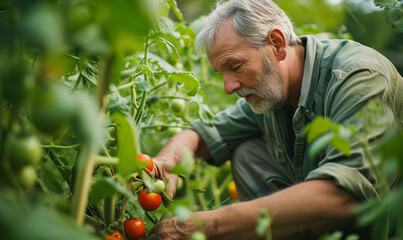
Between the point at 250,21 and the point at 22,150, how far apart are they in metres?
1.15

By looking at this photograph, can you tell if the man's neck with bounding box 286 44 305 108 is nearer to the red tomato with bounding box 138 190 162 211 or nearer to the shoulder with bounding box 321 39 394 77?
the shoulder with bounding box 321 39 394 77

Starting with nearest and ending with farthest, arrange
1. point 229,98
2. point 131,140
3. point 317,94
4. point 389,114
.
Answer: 1. point 131,140
2. point 389,114
3. point 317,94
4. point 229,98

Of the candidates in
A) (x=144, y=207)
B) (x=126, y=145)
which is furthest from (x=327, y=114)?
(x=126, y=145)

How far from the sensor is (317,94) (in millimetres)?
1469

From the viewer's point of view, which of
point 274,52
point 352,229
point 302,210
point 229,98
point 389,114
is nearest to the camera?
point 302,210

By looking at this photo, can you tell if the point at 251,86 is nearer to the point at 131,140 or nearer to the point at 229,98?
the point at 229,98

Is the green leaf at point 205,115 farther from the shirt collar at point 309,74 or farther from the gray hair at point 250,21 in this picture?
the shirt collar at point 309,74

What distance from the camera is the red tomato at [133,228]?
3.65 feet

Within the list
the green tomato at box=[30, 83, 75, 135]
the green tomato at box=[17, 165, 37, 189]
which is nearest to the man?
the green tomato at box=[17, 165, 37, 189]

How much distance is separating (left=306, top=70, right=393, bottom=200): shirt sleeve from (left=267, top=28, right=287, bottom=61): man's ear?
1.06ft

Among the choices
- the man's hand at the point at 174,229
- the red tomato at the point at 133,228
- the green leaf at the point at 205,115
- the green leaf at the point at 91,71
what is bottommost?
the man's hand at the point at 174,229

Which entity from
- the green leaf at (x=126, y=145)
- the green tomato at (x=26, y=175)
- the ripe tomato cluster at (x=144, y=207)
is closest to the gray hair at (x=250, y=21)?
the ripe tomato cluster at (x=144, y=207)

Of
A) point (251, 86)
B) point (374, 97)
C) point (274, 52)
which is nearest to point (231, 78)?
point (251, 86)

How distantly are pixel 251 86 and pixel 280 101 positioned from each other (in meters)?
0.14
